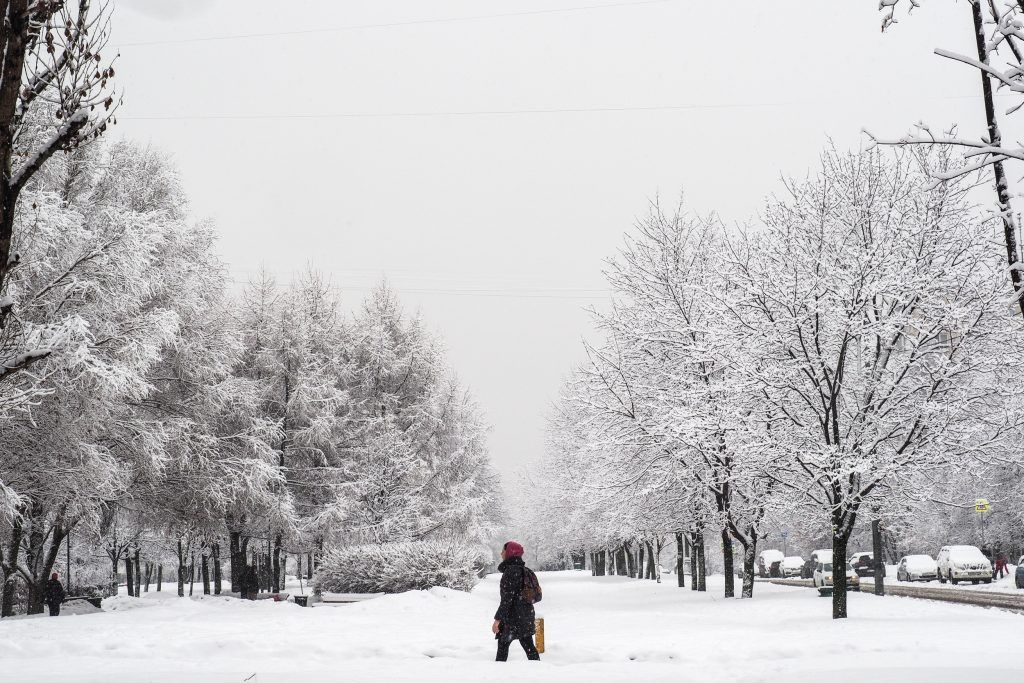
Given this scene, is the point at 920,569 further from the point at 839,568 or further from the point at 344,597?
the point at 344,597

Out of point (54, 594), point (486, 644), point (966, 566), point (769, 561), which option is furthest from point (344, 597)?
point (769, 561)

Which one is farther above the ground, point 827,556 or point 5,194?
point 5,194

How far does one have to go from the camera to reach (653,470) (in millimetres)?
23094

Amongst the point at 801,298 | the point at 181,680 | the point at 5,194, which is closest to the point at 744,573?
the point at 801,298

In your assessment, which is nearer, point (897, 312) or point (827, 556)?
point (897, 312)

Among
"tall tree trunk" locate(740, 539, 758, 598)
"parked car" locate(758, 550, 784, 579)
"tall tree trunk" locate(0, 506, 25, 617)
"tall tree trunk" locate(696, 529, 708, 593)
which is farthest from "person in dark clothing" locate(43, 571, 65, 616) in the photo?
"parked car" locate(758, 550, 784, 579)

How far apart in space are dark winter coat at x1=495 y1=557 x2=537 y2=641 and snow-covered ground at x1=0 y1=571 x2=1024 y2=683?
1.42 feet

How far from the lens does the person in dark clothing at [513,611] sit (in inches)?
422

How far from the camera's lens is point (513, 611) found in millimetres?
10781

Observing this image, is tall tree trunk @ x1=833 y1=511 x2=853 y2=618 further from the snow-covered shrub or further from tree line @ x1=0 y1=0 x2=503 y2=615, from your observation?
tree line @ x1=0 y1=0 x2=503 y2=615

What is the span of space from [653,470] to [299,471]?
12.7m

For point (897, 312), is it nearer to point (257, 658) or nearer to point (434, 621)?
point (434, 621)

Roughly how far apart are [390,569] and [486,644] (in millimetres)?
10091

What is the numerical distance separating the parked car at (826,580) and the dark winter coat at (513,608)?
1453 centimetres
